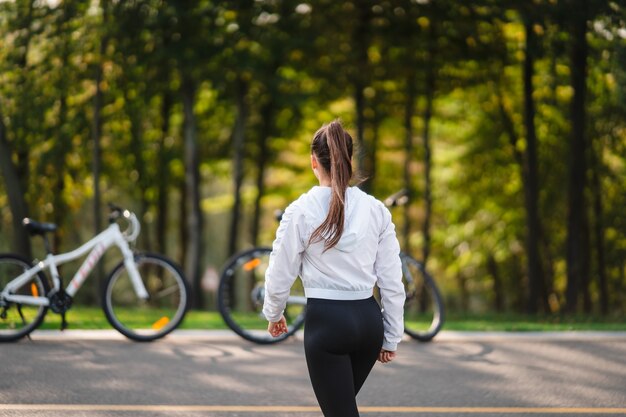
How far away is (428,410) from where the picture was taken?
21.0 ft

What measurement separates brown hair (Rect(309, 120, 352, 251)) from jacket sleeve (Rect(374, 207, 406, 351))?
0.29m

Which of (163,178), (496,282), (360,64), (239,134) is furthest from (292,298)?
(496,282)

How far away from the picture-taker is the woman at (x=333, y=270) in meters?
4.12

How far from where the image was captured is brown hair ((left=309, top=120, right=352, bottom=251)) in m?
4.09

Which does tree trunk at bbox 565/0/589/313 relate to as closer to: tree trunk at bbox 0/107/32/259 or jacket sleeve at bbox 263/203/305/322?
tree trunk at bbox 0/107/32/259

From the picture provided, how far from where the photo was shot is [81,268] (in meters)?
9.29

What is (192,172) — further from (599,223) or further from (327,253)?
(327,253)

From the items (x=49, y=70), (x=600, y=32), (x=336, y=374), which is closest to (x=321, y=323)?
(x=336, y=374)

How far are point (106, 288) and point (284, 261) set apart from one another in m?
5.27

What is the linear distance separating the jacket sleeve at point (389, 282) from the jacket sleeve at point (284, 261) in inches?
15.0

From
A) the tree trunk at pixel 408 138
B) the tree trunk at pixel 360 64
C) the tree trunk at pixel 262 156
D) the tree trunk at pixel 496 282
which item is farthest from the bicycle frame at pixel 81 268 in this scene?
the tree trunk at pixel 496 282

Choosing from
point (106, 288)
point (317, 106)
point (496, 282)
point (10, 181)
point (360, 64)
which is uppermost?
point (360, 64)

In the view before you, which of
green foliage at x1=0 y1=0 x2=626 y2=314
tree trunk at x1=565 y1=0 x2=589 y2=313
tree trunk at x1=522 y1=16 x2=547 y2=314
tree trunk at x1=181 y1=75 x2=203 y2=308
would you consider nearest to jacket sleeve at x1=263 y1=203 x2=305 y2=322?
green foliage at x1=0 y1=0 x2=626 y2=314

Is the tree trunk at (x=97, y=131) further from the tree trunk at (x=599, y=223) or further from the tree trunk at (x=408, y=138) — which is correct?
the tree trunk at (x=599, y=223)
